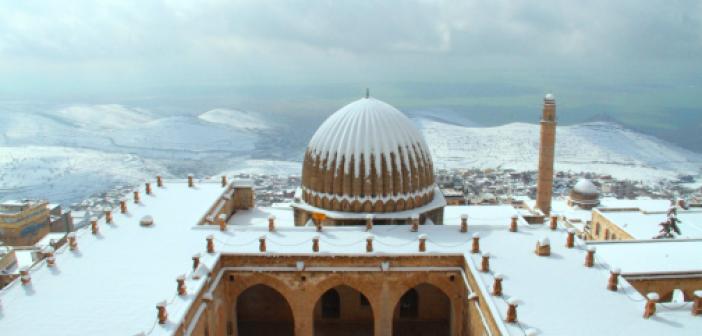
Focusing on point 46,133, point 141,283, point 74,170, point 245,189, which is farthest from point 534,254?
point 46,133

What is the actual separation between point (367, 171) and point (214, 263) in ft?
24.5

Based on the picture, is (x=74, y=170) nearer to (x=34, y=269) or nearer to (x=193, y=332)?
(x=34, y=269)

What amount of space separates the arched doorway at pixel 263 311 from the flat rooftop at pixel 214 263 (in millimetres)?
3142

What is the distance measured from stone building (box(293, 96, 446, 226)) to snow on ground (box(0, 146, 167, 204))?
169ft

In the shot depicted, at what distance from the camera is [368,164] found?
878 inches

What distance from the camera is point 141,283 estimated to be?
56.0 feet

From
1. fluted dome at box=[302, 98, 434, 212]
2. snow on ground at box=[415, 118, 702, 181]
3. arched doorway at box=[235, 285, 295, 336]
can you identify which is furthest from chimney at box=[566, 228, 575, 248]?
snow on ground at box=[415, 118, 702, 181]

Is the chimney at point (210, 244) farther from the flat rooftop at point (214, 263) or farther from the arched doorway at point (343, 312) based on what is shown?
the arched doorway at point (343, 312)

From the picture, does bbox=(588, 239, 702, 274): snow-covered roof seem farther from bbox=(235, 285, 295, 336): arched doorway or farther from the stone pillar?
bbox=(235, 285, 295, 336): arched doorway

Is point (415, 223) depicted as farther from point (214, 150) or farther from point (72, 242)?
point (214, 150)

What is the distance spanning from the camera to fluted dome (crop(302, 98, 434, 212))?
73.2ft

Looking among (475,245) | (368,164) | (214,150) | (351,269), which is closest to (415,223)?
(475,245)

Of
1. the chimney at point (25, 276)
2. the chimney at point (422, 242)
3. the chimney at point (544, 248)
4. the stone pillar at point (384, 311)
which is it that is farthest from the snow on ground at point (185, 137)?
the chimney at point (544, 248)

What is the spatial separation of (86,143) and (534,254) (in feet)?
360
